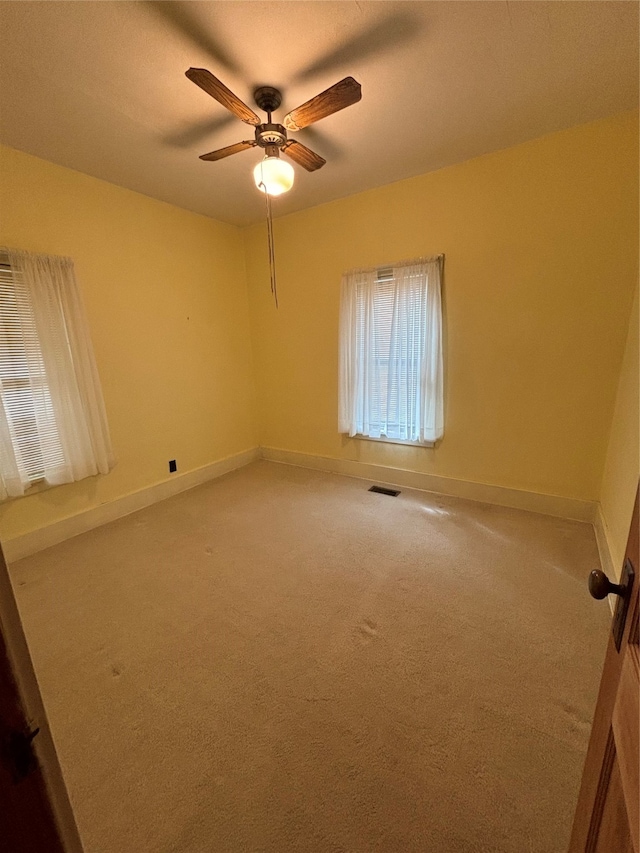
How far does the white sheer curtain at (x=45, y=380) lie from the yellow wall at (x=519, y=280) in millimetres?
2020

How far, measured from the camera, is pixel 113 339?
2744mm

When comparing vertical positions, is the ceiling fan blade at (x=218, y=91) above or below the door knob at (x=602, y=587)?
above

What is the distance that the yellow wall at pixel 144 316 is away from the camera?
7.61 feet

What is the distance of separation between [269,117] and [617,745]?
8.54ft

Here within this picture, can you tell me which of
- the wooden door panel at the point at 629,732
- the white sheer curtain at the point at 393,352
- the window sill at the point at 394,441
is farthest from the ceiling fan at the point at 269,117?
the window sill at the point at 394,441

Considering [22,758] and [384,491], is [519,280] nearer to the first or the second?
[384,491]

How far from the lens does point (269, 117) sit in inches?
71.1

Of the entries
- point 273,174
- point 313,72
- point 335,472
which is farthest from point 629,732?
point 335,472

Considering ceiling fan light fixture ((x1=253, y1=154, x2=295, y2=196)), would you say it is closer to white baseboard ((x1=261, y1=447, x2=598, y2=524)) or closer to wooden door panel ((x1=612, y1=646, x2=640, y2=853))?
wooden door panel ((x1=612, y1=646, x2=640, y2=853))

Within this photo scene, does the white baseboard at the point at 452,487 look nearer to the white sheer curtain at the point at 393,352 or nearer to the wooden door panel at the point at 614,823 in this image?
the white sheer curtain at the point at 393,352

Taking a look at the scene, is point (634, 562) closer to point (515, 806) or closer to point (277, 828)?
point (515, 806)

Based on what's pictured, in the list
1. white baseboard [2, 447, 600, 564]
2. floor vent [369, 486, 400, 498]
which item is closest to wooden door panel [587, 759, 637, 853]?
white baseboard [2, 447, 600, 564]

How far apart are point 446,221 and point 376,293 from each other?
2.44 ft

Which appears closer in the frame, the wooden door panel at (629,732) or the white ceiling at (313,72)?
the wooden door panel at (629,732)
